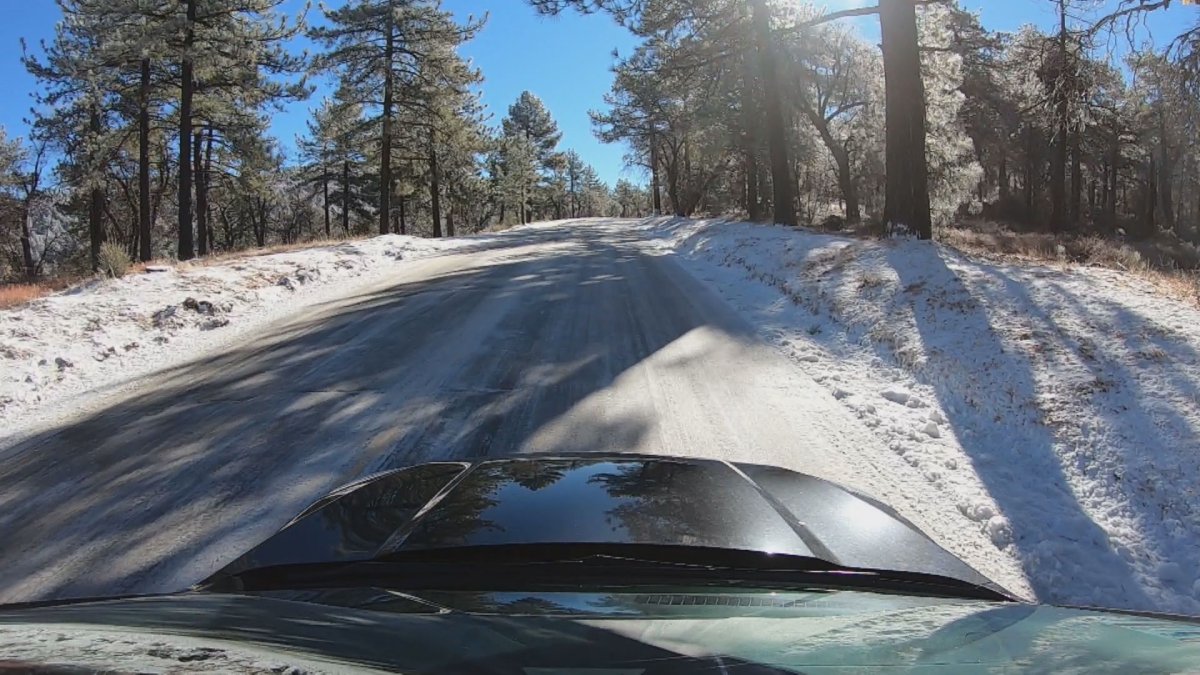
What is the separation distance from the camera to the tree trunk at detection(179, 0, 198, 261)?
2031 centimetres

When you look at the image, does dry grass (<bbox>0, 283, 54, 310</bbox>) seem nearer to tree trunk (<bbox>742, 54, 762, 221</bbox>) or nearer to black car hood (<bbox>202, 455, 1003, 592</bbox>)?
black car hood (<bbox>202, 455, 1003, 592</bbox>)

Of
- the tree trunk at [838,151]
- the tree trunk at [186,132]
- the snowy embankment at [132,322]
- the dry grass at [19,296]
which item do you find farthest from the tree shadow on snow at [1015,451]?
the tree trunk at [186,132]

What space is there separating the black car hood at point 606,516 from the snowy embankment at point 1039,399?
5.06ft

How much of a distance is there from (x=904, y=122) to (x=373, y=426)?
963 cm

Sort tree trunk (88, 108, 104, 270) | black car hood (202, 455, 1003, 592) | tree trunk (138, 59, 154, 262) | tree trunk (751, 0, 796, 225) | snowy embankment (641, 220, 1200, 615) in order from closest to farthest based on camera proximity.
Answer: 1. black car hood (202, 455, 1003, 592)
2. snowy embankment (641, 220, 1200, 615)
3. tree trunk (751, 0, 796, 225)
4. tree trunk (138, 59, 154, 262)
5. tree trunk (88, 108, 104, 270)

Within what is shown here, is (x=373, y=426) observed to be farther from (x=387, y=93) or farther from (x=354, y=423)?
(x=387, y=93)

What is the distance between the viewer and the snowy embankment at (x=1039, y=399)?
3822 millimetres

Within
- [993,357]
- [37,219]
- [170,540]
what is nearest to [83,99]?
[37,219]

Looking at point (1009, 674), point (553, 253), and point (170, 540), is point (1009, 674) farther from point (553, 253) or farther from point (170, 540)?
point (553, 253)

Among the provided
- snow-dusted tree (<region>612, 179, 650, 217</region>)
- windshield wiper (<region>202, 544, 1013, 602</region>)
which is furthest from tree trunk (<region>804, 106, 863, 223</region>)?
snow-dusted tree (<region>612, 179, 650, 217</region>)

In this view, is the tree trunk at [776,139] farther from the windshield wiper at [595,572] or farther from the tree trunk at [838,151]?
the windshield wiper at [595,572]

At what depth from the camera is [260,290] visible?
11945mm

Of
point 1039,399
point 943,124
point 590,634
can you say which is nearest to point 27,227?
point 943,124

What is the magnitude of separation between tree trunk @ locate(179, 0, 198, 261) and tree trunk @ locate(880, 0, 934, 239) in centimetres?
1825
